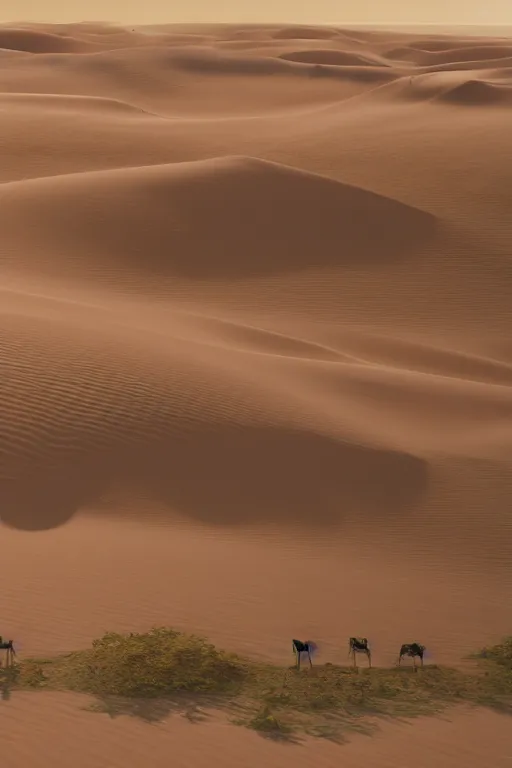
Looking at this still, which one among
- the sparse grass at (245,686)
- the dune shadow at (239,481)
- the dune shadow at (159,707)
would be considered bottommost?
the dune shadow at (159,707)

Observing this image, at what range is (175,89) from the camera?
44500mm

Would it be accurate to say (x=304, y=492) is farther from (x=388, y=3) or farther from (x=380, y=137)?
(x=388, y=3)

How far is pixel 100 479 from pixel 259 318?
7776 mm

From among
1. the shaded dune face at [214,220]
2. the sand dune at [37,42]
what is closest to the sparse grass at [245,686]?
the shaded dune face at [214,220]

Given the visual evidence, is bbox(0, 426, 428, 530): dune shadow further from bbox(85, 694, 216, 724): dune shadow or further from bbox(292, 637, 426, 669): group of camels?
bbox(85, 694, 216, 724): dune shadow

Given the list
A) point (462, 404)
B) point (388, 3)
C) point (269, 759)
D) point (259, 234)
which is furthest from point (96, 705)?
point (388, 3)

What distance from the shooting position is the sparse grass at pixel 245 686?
704 centimetres

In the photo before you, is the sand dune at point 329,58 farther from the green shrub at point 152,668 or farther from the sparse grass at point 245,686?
the green shrub at point 152,668

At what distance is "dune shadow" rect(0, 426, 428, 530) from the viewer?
10.3 metres

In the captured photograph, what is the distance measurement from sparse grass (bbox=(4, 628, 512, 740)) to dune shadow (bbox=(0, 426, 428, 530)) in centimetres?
262

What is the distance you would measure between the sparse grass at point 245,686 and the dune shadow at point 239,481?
2.62 m

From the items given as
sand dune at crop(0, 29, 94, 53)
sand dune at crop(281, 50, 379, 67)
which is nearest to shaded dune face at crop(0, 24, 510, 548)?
sand dune at crop(281, 50, 379, 67)

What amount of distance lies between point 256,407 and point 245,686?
16.5ft

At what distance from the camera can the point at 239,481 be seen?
1095cm
